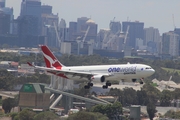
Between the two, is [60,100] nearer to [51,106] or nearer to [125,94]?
[51,106]

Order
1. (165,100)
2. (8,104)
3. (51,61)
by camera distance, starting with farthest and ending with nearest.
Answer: (165,100), (8,104), (51,61)

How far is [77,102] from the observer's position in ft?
486

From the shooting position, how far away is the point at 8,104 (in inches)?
5251

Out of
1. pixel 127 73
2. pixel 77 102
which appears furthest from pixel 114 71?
pixel 77 102

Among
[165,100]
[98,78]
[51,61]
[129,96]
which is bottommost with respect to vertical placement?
[165,100]

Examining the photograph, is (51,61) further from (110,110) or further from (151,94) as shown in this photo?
(151,94)

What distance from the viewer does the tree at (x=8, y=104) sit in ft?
433

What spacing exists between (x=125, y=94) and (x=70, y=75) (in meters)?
70.7

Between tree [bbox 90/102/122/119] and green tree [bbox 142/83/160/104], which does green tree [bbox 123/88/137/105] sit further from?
tree [bbox 90/102/122/119]

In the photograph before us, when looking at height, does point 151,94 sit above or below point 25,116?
above

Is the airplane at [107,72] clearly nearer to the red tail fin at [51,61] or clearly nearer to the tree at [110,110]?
the red tail fin at [51,61]

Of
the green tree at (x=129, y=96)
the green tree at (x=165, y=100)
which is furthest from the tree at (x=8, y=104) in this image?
the green tree at (x=165, y=100)

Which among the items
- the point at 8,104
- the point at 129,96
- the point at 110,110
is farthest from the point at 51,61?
the point at 129,96

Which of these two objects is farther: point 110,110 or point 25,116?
point 110,110
